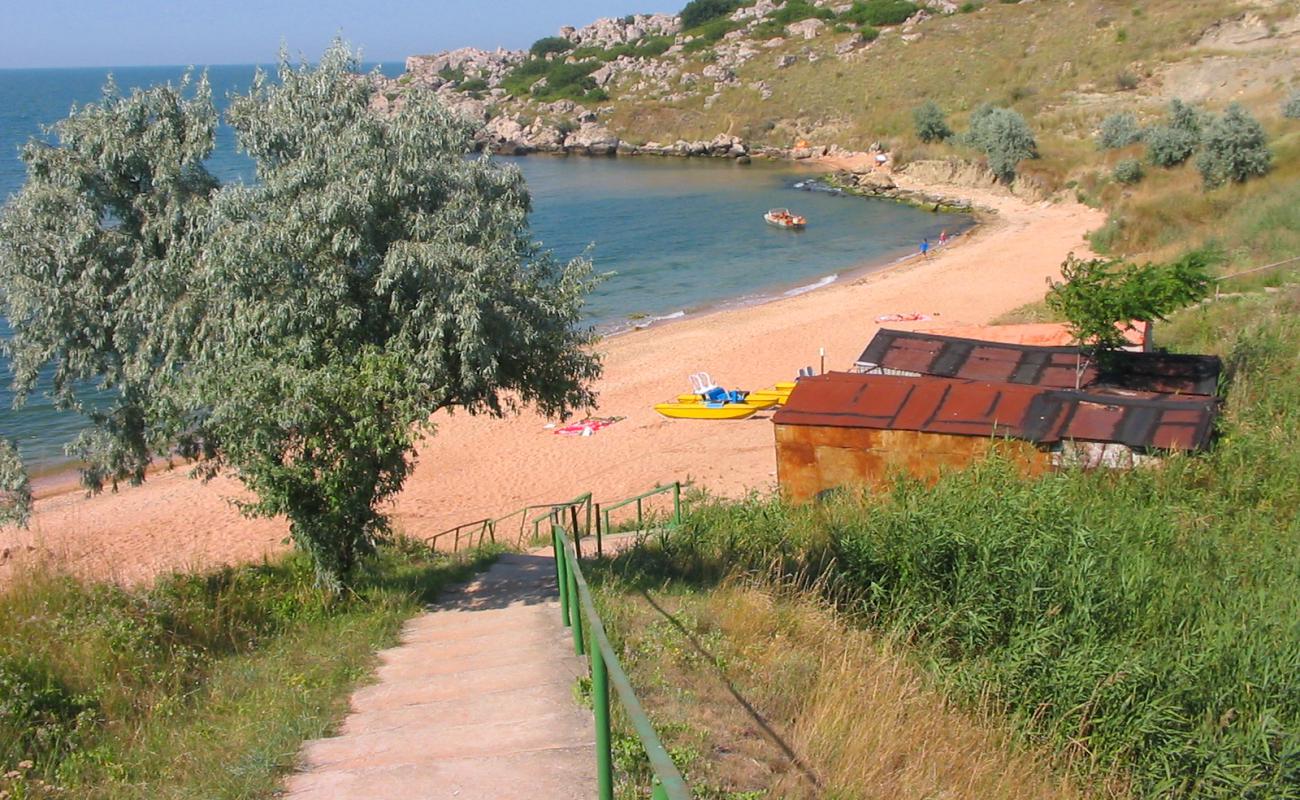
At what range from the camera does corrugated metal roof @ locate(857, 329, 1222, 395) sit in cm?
1391

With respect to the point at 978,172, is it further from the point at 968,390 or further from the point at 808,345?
the point at 968,390

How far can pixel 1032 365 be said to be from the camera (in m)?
15.2

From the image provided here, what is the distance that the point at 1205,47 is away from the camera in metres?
57.9

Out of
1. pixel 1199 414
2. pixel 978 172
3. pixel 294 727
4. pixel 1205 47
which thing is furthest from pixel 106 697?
pixel 1205 47

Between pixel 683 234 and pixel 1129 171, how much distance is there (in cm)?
1889

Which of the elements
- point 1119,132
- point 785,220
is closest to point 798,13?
point 785,220

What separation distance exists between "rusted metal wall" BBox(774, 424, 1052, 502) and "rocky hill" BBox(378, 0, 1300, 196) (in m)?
38.8

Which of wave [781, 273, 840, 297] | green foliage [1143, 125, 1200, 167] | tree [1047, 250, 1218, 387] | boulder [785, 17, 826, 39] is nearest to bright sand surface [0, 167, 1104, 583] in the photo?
wave [781, 273, 840, 297]

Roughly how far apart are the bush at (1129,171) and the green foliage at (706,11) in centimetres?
7238

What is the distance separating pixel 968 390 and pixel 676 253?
3338 cm

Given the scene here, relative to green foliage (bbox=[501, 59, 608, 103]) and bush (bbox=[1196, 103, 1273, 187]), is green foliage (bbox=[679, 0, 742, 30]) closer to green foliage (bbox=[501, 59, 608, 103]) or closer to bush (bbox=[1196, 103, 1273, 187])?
green foliage (bbox=[501, 59, 608, 103])

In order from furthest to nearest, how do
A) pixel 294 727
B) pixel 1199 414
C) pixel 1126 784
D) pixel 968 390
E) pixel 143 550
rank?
pixel 143 550 → pixel 968 390 → pixel 1199 414 → pixel 1126 784 → pixel 294 727

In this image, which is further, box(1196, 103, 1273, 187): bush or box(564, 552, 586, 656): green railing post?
Answer: box(1196, 103, 1273, 187): bush

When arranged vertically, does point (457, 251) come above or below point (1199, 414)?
above
